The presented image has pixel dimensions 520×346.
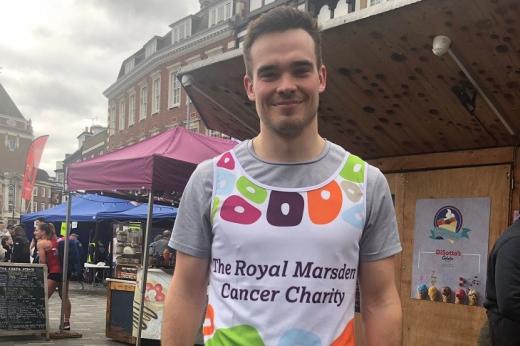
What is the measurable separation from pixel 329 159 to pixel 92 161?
6309mm

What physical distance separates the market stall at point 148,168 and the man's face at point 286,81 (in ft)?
15.9

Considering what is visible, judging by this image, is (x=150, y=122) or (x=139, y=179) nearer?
(x=139, y=179)

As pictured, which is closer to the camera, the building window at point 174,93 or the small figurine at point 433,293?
the small figurine at point 433,293

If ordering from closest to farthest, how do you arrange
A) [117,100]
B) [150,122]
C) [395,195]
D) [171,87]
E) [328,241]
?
[328,241], [395,195], [171,87], [150,122], [117,100]

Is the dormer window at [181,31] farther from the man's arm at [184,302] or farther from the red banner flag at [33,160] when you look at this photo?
the man's arm at [184,302]

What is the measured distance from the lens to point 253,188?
144 cm

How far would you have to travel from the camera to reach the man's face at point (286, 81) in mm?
1434

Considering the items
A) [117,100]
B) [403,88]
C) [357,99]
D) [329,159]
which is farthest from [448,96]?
[117,100]

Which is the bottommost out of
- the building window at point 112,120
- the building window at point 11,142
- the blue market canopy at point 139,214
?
the blue market canopy at point 139,214

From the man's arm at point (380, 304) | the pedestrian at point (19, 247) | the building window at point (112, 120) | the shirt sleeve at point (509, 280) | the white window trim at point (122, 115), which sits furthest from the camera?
the building window at point (112, 120)

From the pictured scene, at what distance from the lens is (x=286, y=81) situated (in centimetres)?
143

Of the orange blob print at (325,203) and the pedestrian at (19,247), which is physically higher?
the orange blob print at (325,203)

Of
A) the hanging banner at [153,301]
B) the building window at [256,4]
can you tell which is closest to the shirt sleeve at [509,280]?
the hanging banner at [153,301]

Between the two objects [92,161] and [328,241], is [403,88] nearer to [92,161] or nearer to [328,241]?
[328,241]
